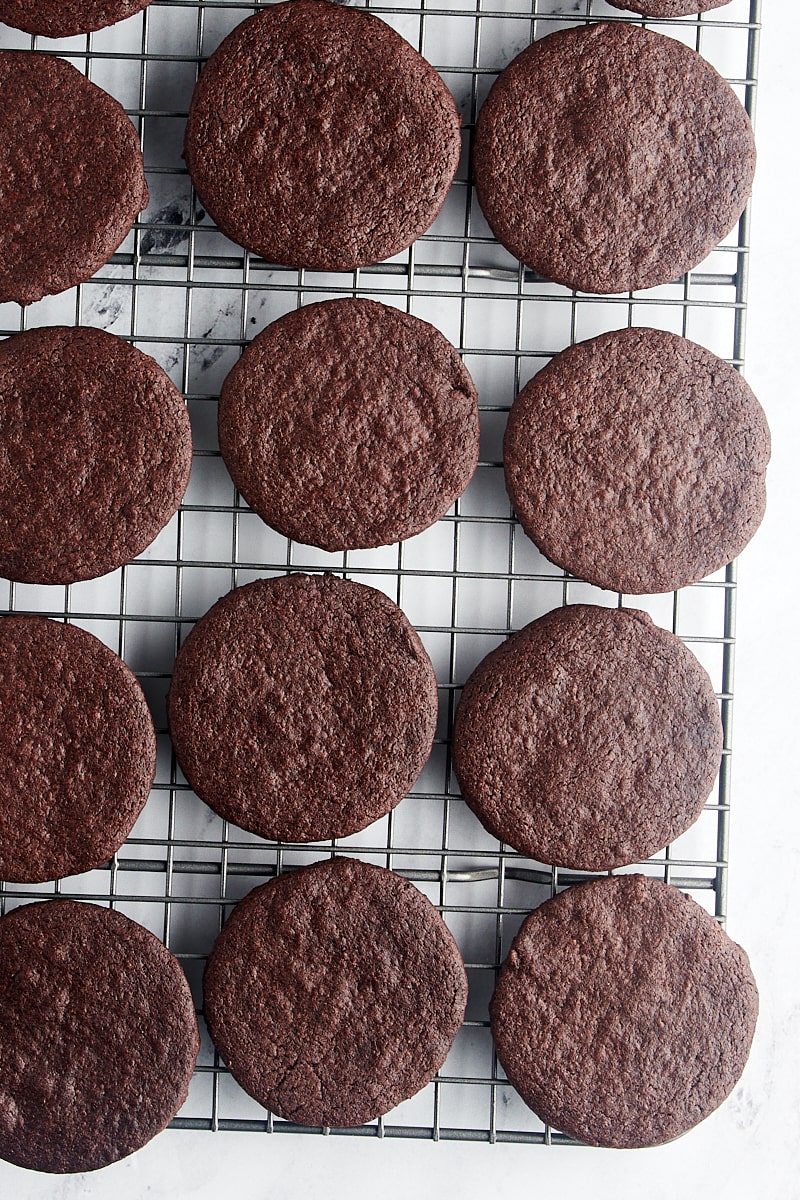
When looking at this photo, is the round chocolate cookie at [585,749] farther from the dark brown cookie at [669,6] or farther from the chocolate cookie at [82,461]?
the dark brown cookie at [669,6]

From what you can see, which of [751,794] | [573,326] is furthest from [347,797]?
[573,326]

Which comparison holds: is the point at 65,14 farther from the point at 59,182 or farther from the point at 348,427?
the point at 348,427

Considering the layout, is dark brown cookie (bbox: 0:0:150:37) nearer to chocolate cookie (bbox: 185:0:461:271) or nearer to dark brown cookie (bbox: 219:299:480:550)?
chocolate cookie (bbox: 185:0:461:271)

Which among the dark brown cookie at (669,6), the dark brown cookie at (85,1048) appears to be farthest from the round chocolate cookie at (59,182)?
the dark brown cookie at (85,1048)

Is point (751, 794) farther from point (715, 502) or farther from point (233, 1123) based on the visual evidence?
point (233, 1123)

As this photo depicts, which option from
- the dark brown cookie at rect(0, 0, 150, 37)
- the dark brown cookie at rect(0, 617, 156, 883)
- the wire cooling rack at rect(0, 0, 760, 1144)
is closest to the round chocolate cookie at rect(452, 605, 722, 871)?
the wire cooling rack at rect(0, 0, 760, 1144)
